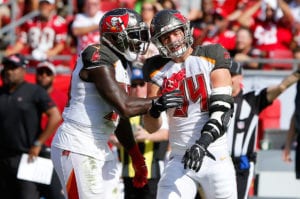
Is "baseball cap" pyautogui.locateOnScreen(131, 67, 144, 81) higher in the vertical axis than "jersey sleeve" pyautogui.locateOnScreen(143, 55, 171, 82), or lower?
lower

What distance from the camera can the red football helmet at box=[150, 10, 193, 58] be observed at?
5.72 meters

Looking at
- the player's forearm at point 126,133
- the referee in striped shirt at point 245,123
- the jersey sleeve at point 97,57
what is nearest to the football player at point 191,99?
the jersey sleeve at point 97,57

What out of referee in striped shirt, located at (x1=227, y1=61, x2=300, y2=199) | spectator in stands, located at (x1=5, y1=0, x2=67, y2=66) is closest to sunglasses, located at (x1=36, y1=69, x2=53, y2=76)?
spectator in stands, located at (x1=5, y1=0, x2=67, y2=66)

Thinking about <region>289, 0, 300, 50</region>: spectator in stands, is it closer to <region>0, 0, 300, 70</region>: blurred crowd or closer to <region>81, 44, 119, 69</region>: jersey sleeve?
<region>0, 0, 300, 70</region>: blurred crowd

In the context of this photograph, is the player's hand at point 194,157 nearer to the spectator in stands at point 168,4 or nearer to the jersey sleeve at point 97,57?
the jersey sleeve at point 97,57

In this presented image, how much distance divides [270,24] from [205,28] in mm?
847

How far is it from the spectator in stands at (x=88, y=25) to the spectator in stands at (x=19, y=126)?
116 inches

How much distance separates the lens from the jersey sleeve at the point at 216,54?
5691 mm

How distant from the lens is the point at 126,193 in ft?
26.0

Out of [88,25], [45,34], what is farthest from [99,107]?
[45,34]

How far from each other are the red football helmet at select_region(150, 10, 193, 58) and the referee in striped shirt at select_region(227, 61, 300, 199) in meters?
1.49

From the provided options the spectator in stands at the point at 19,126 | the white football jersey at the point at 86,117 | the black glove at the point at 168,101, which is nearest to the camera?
Result: the black glove at the point at 168,101

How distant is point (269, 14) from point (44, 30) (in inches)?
121

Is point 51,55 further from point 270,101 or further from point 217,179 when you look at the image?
point 217,179
